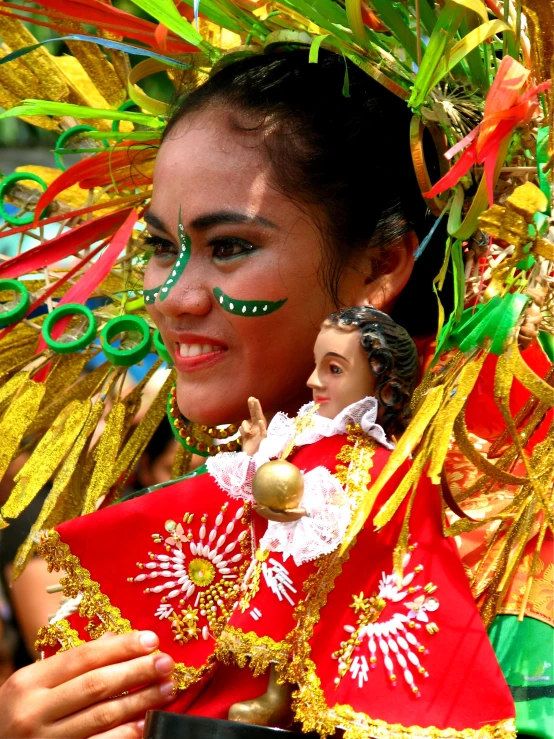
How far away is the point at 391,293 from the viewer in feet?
6.59

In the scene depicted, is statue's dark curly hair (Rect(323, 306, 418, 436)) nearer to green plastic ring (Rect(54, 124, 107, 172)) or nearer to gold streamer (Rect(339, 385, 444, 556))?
gold streamer (Rect(339, 385, 444, 556))

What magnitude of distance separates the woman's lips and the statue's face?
290mm

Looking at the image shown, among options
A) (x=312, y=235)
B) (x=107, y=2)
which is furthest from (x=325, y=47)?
(x=107, y=2)

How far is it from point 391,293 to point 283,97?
0.39m

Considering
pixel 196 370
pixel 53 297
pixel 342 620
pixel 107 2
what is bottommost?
pixel 342 620

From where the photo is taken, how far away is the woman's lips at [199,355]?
194 cm

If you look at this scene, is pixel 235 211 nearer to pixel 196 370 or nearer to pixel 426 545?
pixel 196 370

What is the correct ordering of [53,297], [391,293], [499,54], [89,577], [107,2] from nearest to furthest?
[89,577]
[391,293]
[499,54]
[107,2]
[53,297]

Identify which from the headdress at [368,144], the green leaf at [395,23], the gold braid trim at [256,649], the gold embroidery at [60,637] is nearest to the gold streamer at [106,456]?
the headdress at [368,144]

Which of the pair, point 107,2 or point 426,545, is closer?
point 426,545

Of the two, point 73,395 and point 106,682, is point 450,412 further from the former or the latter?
point 73,395

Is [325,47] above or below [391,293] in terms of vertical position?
above

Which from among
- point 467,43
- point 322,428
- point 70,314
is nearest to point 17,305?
point 70,314

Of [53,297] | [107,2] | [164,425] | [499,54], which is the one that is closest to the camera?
[499,54]
